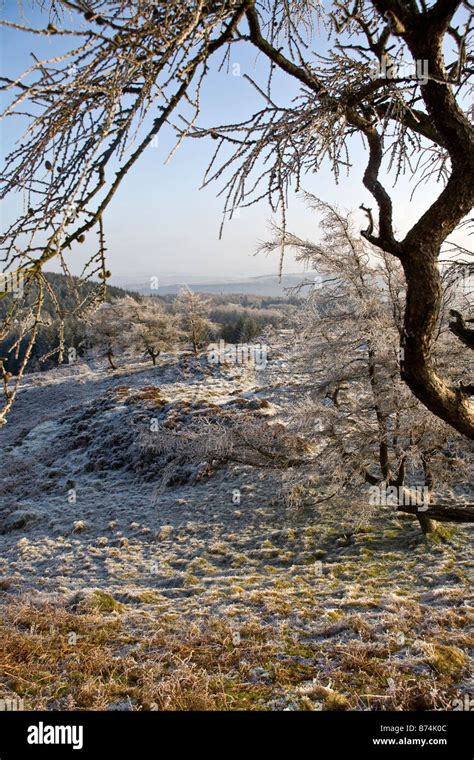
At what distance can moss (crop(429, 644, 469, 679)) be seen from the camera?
409cm

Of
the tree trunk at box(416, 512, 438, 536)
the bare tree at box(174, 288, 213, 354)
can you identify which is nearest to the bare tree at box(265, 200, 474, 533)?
the tree trunk at box(416, 512, 438, 536)

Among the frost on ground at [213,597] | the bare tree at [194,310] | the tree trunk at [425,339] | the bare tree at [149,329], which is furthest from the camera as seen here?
the bare tree at [194,310]

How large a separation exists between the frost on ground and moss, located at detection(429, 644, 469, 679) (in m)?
0.02

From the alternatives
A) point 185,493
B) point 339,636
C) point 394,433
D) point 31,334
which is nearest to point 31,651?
point 339,636

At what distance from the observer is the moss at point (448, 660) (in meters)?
4.09

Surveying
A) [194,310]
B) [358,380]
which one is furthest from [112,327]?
[358,380]

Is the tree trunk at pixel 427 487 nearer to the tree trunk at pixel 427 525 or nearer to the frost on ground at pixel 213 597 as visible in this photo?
the tree trunk at pixel 427 525

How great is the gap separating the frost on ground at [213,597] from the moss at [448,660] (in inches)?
0.9

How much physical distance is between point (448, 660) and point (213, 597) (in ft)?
13.4

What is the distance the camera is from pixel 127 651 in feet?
16.2
